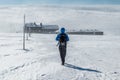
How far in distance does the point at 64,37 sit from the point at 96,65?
2141mm

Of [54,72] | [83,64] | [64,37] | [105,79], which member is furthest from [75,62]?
[105,79]

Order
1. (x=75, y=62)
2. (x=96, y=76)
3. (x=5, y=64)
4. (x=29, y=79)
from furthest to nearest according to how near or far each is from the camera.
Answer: (x=75, y=62) → (x=5, y=64) → (x=96, y=76) → (x=29, y=79)

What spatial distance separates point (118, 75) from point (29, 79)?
361 centimetres

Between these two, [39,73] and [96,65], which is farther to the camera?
[96,65]

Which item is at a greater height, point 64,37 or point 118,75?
point 64,37

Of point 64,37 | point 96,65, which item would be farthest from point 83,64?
point 64,37

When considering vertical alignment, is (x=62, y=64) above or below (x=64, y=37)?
below

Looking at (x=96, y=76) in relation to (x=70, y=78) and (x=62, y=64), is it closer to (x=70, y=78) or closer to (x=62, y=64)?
(x=70, y=78)

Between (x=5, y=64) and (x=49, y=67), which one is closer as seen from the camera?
(x=49, y=67)

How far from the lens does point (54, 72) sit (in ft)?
36.9

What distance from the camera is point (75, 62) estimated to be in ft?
46.0

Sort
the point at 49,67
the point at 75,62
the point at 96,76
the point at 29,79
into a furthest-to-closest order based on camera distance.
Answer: the point at 75,62 → the point at 49,67 → the point at 96,76 → the point at 29,79

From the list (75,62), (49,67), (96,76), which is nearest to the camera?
(96,76)

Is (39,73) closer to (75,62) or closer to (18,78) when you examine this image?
(18,78)
